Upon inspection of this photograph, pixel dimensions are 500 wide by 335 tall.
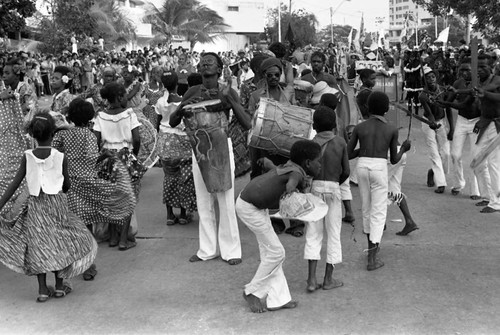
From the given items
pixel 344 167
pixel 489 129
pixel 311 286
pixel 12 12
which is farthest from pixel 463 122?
pixel 12 12

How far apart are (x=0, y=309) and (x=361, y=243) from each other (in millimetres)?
3524

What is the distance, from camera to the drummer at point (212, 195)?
5977 mm

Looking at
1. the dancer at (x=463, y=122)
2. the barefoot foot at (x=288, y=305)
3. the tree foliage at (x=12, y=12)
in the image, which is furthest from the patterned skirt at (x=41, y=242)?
the tree foliage at (x=12, y=12)

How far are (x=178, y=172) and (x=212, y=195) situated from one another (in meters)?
1.38

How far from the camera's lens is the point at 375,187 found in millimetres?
5703

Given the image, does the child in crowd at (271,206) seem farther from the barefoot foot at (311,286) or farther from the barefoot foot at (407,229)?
the barefoot foot at (407,229)

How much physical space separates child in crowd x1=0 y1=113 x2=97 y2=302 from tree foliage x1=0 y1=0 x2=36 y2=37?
13929 millimetres

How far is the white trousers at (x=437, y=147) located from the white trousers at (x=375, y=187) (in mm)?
3197

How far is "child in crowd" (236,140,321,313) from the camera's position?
4641 millimetres

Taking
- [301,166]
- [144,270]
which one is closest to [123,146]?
[144,270]

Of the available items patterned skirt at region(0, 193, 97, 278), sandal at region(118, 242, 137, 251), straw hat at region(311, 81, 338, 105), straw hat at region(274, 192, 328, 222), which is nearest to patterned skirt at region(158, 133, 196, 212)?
sandal at region(118, 242, 137, 251)

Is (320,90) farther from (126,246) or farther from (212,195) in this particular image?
(126,246)

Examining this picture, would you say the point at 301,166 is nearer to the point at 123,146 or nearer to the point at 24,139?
the point at 123,146

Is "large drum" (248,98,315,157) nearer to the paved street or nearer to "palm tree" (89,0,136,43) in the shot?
the paved street
